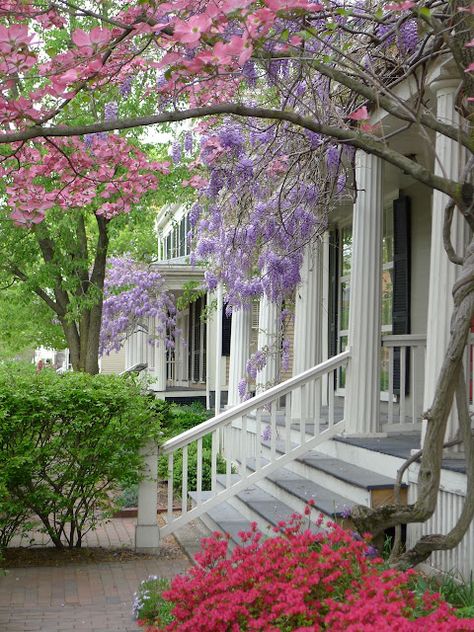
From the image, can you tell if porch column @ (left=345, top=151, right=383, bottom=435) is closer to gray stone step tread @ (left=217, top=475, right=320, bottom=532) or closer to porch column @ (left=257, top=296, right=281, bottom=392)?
gray stone step tread @ (left=217, top=475, right=320, bottom=532)

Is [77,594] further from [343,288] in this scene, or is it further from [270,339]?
[343,288]

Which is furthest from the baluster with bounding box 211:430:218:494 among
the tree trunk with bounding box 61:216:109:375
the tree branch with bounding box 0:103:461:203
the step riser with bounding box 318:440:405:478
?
the tree trunk with bounding box 61:216:109:375

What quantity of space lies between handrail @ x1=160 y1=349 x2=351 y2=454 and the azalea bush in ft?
12.4

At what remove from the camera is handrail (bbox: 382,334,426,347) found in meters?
9.20

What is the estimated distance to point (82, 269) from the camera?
651 inches

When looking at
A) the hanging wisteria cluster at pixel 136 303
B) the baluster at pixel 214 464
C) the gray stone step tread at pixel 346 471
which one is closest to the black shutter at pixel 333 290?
the gray stone step tread at pixel 346 471

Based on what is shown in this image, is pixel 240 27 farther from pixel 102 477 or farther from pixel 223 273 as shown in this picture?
pixel 223 273

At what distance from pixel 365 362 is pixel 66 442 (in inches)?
116

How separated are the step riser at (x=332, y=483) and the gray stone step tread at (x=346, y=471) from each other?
1.8 inches

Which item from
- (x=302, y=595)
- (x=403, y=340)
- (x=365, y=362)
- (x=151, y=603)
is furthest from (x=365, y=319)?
(x=302, y=595)

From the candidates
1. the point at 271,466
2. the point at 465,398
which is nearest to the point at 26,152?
the point at 271,466

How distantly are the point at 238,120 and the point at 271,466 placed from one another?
3.34 m

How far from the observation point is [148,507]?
28.3 ft

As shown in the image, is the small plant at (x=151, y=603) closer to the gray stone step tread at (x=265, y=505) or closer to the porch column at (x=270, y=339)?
the gray stone step tread at (x=265, y=505)
